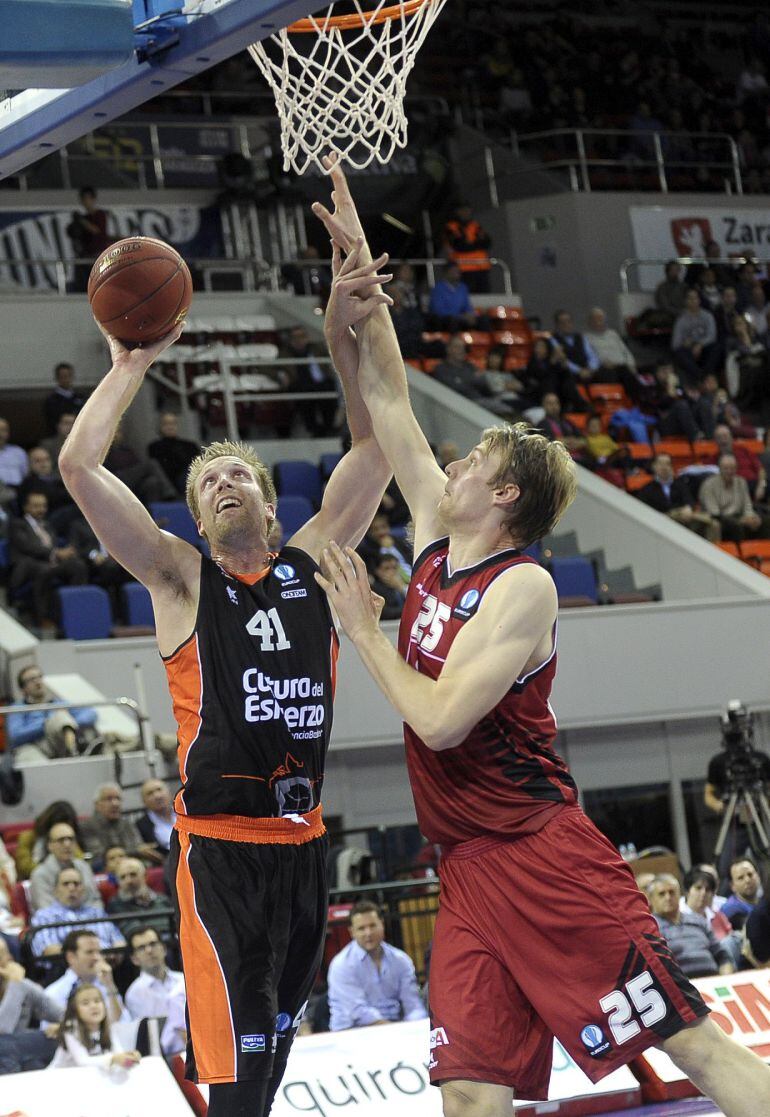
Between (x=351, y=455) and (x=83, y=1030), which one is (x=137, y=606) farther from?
(x=351, y=455)

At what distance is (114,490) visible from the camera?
4.32m

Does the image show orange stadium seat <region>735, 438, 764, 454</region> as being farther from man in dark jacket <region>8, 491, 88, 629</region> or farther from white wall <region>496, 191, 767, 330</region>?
man in dark jacket <region>8, 491, 88, 629</region>

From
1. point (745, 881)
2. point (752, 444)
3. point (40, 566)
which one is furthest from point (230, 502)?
point (752, 444)

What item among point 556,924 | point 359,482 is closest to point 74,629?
point 359,482

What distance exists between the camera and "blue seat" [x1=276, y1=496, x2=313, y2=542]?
14.1 m

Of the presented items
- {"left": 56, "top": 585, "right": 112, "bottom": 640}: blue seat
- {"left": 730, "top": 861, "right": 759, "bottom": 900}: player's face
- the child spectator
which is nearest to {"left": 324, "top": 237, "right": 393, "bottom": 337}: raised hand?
the child spectator

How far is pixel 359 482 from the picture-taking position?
15.7 feet

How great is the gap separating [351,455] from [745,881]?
635 cm

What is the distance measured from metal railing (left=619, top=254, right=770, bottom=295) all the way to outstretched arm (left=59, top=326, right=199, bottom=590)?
16176 mm

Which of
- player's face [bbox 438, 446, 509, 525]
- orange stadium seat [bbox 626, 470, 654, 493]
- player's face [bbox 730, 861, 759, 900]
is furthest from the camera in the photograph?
orange stadium seat [bbox 626, 470, 654, 493]

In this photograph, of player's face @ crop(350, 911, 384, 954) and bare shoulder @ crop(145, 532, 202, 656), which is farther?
player's face @ crop(350, 911, 384, 954)

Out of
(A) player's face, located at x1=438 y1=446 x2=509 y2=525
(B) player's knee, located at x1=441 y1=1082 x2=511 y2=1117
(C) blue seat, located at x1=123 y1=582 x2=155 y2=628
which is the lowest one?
(B) player's knee, located at x1=441 y1=1082 x2=511 y2=1117

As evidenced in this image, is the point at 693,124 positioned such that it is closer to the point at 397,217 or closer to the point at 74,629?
the point at 397,217

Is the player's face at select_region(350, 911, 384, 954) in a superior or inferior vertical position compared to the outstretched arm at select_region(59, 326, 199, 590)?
inferior
